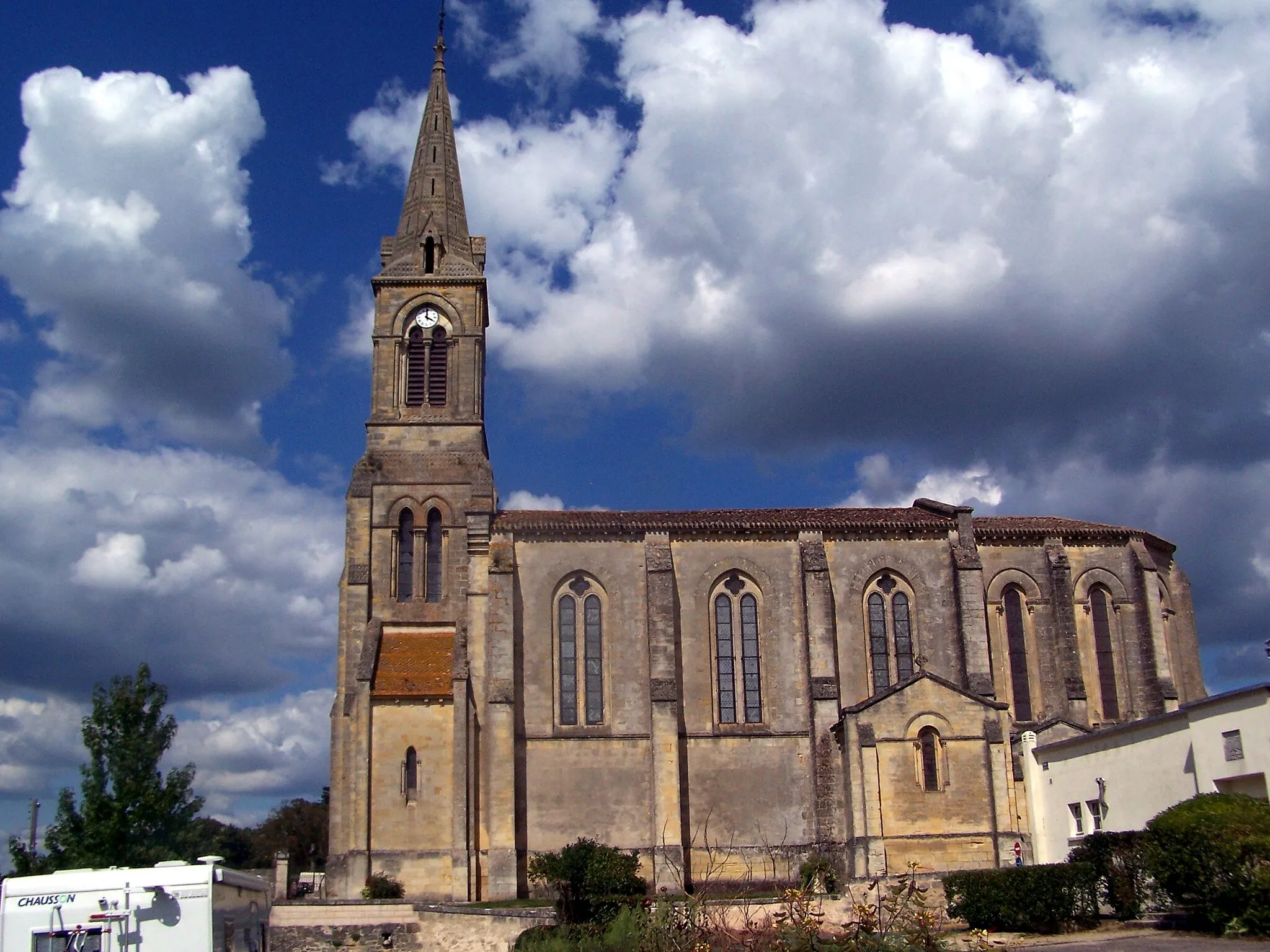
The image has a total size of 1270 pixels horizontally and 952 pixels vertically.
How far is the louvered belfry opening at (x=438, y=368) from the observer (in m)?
46.1

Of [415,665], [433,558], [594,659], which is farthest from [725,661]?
[433,558]

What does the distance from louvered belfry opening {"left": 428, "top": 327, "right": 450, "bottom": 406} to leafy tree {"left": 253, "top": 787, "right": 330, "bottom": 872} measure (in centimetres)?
4337

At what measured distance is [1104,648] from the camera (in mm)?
41094

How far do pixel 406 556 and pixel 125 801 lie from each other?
1215 centimetres

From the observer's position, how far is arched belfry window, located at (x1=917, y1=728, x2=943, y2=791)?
3569cm

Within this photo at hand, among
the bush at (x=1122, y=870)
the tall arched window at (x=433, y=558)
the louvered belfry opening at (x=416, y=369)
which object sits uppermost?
the louvered belfry opening at (x=416, y=369)

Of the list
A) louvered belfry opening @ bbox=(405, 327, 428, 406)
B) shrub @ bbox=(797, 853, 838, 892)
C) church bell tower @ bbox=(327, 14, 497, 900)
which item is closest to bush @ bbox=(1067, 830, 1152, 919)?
shrub @ bbox=(797, 853, 838, 892)

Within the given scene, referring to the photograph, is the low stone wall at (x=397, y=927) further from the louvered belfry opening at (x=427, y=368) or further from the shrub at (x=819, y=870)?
the louvered belfry opening at (x=427, y=368)

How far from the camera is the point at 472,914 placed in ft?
96.0

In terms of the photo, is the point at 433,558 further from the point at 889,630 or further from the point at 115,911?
the point at 115,911

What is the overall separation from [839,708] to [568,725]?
8.90m

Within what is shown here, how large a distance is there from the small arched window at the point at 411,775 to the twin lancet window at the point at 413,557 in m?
6.59

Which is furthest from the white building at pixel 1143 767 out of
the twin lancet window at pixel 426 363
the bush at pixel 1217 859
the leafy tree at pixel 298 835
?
the leafy tree at pixel 298 835

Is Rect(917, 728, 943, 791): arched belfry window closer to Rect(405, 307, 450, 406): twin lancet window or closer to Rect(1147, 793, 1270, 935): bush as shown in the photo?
Rect(1147, 793, 1270, 935): bush
